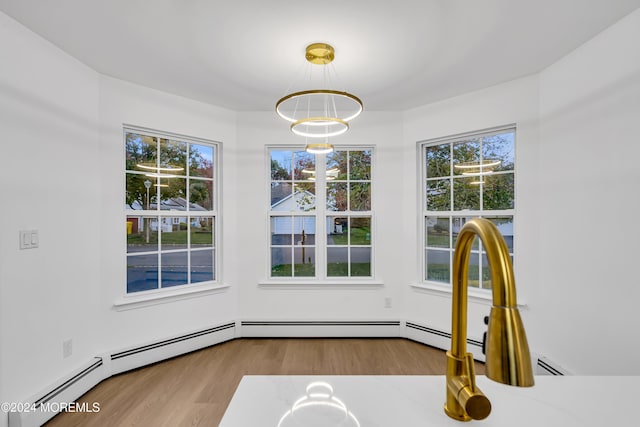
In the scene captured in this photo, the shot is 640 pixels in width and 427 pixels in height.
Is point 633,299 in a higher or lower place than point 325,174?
lower

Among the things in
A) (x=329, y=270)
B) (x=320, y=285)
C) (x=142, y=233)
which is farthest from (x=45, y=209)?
(x=329, y=270)

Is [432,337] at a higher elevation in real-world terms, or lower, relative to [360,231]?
lower

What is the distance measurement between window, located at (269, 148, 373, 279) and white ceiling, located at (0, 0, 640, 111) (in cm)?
102

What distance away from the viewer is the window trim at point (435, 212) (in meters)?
3.07

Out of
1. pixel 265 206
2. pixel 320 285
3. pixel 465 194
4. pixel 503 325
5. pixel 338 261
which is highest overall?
pixel 465 194

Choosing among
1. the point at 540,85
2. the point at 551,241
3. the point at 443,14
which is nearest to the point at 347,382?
the point at 443,14

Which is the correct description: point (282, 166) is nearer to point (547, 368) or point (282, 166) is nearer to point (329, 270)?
point (329, 270)

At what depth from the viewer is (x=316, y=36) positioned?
2.28m

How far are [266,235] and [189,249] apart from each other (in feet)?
2.85

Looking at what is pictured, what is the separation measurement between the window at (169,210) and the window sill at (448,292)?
239 centimetres

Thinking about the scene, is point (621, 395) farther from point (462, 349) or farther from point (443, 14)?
point (443, 14)

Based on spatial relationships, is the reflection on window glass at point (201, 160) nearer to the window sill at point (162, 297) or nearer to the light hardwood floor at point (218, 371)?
the window sill at point (162, 297)

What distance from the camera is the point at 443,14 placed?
205 centimetres

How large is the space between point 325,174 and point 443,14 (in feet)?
7.01
